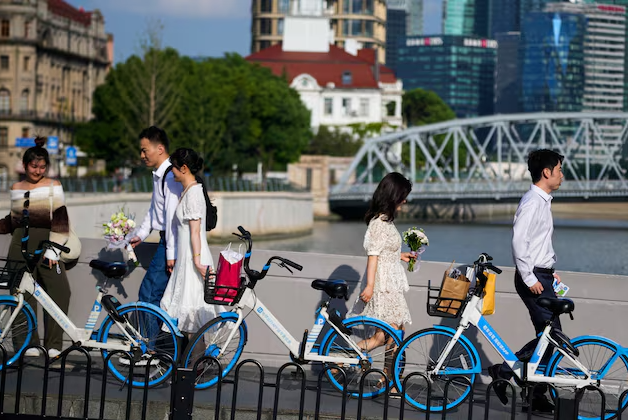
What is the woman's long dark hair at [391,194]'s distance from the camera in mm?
7816

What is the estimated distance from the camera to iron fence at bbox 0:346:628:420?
677 cm

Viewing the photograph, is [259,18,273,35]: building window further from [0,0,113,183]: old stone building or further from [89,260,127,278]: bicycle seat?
[89,260,127,278]: bicycle seat

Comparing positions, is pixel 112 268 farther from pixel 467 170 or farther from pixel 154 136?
pixel 467 170

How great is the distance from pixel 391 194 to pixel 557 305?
49.3 inches

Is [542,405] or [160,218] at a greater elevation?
[160,218]

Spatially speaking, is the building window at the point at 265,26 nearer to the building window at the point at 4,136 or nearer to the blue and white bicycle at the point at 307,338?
the building window at the point at 4,136

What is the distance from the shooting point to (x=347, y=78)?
105562 mm

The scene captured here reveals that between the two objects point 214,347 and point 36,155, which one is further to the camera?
point 36,155

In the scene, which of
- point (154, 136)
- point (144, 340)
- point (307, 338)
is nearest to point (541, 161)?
point (307, 338)

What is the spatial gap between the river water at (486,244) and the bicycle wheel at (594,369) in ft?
110

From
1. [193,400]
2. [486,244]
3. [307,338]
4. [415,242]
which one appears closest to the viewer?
[193,400]

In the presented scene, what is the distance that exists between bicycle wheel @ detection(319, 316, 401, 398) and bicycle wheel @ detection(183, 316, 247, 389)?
56 centimetres

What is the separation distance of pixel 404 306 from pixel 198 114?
2104 inches

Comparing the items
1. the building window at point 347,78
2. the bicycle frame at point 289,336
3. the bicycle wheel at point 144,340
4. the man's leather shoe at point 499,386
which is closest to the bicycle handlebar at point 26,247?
the bicycle wheel at point 144,340
